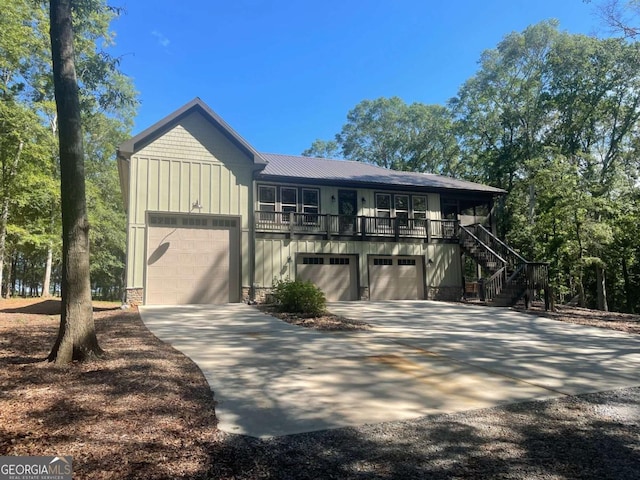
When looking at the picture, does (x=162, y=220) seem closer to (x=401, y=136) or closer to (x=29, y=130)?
(x=29, y=130)

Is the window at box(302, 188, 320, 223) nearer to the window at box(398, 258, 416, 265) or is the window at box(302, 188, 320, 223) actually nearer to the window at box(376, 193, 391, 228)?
the window at box(376, 193, 391, 228)

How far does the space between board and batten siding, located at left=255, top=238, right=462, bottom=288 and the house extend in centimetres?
5

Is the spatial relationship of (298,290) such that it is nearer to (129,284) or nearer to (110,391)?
(129,284)

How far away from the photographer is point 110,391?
4.27 metres

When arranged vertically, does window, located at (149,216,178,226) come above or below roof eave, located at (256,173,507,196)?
below

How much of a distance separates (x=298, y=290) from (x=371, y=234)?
7483mm

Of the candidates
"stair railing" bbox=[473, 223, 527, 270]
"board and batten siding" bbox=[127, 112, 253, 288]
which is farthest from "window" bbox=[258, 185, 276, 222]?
"stair railing" bbox=[473, 223, 527, 270]

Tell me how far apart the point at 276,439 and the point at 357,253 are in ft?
49.5

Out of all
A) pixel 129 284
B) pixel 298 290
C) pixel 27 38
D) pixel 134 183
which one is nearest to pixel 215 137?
pixel 134 183

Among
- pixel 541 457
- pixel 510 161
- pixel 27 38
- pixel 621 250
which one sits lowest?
pixel 541 457

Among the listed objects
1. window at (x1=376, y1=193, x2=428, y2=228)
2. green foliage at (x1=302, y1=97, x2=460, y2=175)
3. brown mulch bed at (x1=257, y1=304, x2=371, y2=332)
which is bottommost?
brown mulch bed at (x1=257, y1=304, x2=371, y2=332)

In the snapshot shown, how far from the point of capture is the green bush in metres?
11.7

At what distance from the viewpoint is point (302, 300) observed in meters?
11.9

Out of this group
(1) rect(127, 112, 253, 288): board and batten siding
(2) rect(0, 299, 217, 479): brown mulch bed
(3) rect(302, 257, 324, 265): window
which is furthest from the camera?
(3) rect(302, 257, 324, 265): window
